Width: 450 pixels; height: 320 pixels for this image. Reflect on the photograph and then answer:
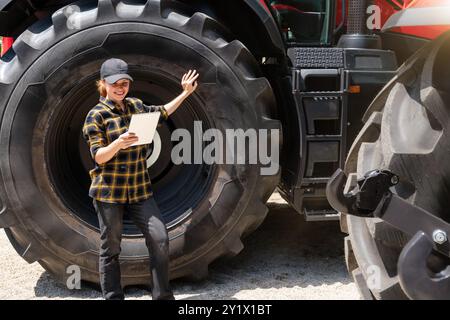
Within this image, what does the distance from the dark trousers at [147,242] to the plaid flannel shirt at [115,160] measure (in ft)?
0.23

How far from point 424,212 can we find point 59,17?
6.84 ft

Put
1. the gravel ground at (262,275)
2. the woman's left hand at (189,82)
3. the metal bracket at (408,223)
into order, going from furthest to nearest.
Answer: the gravel ground at (262,275)
the woman's left hand at (189,82)
the metal bracket at (408,223)

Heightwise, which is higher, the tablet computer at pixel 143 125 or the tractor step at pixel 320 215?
the tablet computer at pixel 143 125

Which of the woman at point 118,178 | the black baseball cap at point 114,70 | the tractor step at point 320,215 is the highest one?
the black baseball cap at point 114,70

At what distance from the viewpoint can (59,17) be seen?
2.78 meters

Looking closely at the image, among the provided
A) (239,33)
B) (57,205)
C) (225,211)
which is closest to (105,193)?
(57,205)

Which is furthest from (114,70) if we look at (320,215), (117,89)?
(320,215)

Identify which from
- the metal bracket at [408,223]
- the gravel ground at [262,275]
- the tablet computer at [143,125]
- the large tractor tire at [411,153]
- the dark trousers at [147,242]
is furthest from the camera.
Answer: the gravel ground at [262,275]

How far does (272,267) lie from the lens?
3.34 metres

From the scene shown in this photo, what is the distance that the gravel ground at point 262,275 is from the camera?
300cm

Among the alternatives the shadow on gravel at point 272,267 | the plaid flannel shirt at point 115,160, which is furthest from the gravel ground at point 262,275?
the plaid flannel shirt at point 115,160

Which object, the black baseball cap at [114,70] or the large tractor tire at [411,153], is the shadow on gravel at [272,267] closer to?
the large tractor tire at [411,153]

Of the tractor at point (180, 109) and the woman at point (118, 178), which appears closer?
the woman at point (118, 178)

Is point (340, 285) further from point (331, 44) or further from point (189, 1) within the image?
point (189, 1)
